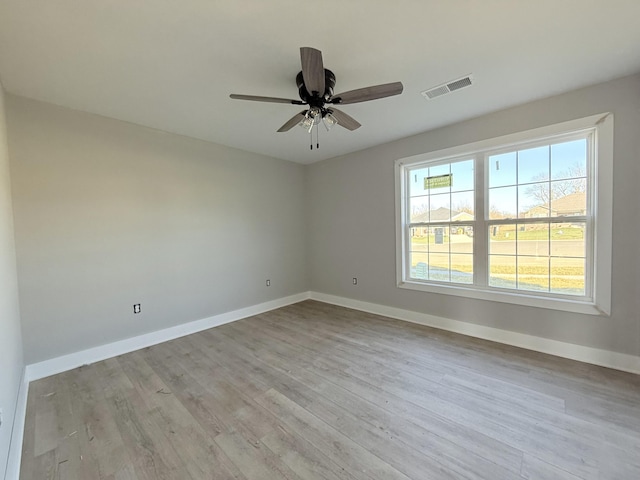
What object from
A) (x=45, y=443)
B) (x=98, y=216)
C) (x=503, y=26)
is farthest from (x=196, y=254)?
(x=503, y=26)

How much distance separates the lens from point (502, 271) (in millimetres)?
3045

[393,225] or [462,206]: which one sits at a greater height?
[462,206]

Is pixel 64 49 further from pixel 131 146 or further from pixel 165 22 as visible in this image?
pixel 131 146

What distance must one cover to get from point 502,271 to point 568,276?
1.84 ft

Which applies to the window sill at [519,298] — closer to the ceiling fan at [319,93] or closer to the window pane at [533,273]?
the window pane at [533,273]

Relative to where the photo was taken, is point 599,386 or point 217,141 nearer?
point 599,386

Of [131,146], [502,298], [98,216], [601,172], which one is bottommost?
[502,298]

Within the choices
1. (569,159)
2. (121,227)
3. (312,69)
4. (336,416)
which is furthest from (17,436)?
(569,159)

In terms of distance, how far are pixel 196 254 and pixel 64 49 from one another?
7.71 ft

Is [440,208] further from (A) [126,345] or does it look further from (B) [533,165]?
(A) [126,345]

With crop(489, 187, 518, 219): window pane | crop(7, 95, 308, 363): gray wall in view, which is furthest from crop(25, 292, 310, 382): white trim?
crop(489, 187, 518, 219): window pane

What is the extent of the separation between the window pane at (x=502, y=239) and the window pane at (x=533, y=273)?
14 cm

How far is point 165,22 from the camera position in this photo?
1.59 metres

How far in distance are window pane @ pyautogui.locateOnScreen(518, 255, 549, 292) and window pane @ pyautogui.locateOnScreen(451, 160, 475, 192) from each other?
3.41 ft
